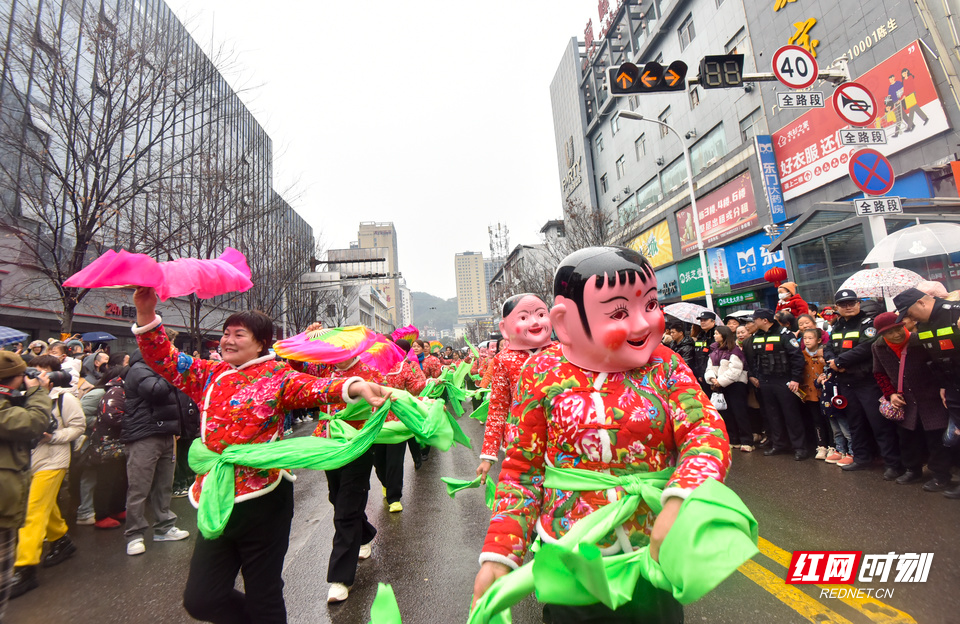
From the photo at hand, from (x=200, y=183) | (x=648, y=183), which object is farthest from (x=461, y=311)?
(x=200, y=183)

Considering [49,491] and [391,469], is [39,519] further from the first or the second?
[391,469]

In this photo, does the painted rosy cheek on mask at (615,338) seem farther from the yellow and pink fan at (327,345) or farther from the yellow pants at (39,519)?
the yellow pants at (39,519)

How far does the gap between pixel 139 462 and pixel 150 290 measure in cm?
323

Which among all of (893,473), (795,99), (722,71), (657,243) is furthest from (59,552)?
(657,243)

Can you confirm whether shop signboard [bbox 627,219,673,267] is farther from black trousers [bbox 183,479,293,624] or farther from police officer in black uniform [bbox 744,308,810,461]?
black trousers [bbox 183,479,293,624]

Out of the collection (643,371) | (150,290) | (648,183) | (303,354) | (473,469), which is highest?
(648,183)

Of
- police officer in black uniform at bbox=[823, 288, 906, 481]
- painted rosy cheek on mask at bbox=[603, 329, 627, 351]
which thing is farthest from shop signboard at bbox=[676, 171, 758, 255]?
painted rosy cheek on mask at bbox=[603, 329, 627, 351]

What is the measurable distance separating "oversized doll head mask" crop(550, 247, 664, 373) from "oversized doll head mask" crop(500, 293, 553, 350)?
1.94m

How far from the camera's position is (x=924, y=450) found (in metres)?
4.91

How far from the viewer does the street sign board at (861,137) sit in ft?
26.6

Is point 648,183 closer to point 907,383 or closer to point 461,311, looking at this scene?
point 907,383

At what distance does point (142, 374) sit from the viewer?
194 inches

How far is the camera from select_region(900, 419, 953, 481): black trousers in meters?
4.47

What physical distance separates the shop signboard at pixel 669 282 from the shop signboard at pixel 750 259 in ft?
14.4
